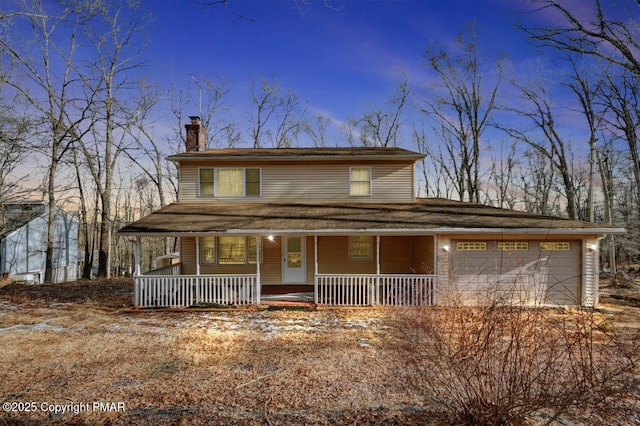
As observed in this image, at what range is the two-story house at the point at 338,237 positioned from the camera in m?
10.2

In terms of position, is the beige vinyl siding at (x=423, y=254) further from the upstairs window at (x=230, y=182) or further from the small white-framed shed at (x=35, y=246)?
the small white-framed shed at (x=35, y=246)

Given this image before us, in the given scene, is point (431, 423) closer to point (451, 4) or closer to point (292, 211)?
point (292, 211)

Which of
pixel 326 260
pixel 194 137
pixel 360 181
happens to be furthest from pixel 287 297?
pixel 194 137

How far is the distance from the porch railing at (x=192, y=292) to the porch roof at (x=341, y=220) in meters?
1.56

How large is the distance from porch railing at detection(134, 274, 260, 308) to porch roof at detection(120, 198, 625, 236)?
1563 millimetres

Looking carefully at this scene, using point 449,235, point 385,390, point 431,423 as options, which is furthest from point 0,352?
point 449,235

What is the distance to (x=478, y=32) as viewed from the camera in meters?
21.1

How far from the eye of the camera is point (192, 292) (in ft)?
34.3

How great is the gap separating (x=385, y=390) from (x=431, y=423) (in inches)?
42.7

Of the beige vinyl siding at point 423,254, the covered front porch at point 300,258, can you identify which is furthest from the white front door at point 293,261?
the beige vinyl siding at point 423,254

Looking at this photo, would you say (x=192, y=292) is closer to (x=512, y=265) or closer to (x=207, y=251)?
(x=207, y=251)

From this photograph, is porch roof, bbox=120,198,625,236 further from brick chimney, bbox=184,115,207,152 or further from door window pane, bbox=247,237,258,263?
brick chimney, bbox=184,115,207,152

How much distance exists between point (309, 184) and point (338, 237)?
2607mm

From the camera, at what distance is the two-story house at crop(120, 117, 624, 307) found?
10.2m
